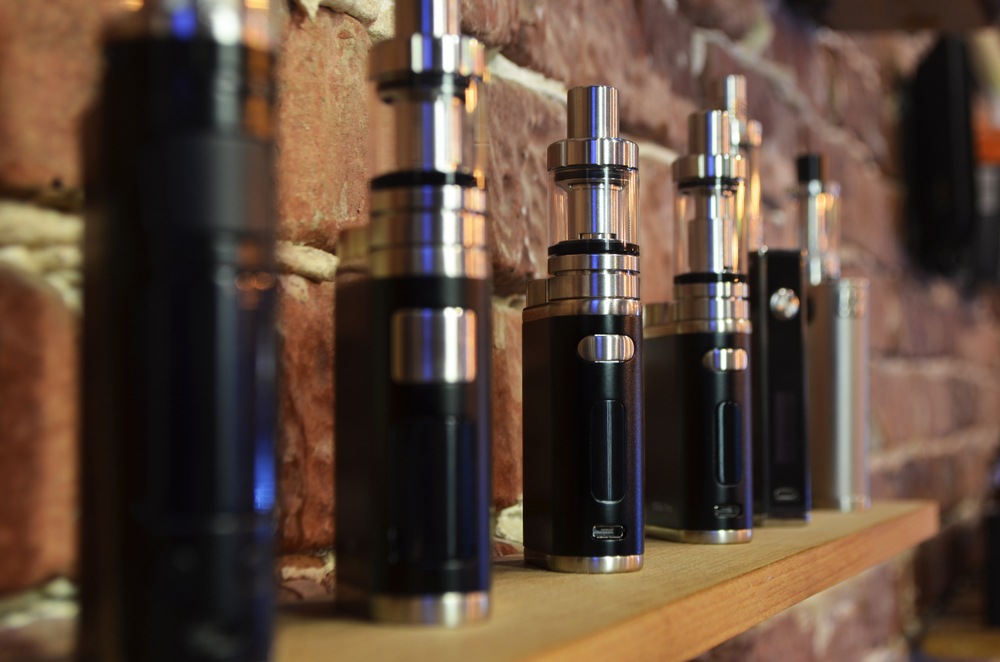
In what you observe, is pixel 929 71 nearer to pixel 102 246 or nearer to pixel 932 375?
pixel 932 375

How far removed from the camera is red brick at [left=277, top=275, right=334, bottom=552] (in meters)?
0.53

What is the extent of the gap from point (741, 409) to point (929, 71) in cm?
140

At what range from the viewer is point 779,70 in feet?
4.08

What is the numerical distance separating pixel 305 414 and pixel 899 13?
3.66ft

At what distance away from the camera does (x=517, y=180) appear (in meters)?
0.72

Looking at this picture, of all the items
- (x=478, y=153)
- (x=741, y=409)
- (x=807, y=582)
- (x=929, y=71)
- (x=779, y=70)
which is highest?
(x=929, y=71)

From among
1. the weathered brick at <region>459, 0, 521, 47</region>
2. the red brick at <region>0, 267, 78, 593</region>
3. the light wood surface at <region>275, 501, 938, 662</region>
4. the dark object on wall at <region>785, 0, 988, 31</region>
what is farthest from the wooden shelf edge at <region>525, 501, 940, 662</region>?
the dark object on wall at <region>785, 0, 988, 31</region>

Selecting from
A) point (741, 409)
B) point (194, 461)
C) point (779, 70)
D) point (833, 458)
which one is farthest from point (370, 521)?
point (779, 70)

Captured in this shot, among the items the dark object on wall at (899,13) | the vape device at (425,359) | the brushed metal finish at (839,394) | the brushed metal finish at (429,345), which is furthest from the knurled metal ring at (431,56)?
the dark object on wall at (899,13)

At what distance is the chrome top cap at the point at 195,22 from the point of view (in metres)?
0.32

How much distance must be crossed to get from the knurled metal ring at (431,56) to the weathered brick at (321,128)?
0.14 metres

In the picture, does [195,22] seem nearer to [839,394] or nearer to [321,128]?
[321,128]

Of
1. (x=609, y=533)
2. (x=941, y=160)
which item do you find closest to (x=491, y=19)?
(x=609, y=533)

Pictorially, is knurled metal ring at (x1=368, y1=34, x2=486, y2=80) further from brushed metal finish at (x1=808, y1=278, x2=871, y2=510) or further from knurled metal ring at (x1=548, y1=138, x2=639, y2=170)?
brushed metal finish at (x1=808, y1=278, x2=871, y2=510)
